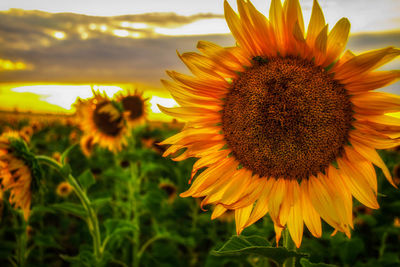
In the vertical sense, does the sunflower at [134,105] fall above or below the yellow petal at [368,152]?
above

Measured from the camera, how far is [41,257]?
13.6 ft

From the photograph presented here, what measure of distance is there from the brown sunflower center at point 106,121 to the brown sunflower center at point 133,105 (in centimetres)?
51

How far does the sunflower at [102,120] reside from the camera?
4043mm

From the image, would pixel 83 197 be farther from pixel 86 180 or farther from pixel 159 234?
pixel 159 234

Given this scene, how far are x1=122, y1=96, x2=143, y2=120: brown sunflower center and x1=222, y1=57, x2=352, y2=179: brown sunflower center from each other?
349 cm

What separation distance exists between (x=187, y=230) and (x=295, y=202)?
121 inches

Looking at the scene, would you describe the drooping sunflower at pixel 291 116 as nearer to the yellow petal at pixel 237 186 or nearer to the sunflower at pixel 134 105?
the yellow petal at pixel 237 186

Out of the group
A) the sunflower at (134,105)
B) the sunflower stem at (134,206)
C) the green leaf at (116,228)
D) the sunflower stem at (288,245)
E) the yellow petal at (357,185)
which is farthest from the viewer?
the sunflower at (134,105)

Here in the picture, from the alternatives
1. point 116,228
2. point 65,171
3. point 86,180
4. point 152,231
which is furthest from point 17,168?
point 152,231

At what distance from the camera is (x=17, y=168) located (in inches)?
83.4

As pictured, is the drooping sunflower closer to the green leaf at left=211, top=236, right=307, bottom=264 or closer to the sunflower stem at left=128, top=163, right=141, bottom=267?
the green leaf at left=211, top=236, right=307, bottom=264

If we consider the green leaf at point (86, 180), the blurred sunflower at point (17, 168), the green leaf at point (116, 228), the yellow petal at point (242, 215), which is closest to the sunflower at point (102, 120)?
the green leaf at point (86, 180)

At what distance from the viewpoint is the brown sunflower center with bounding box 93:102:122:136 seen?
4.09 metres

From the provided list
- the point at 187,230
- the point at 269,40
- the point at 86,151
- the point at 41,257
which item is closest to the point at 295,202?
the point at 269,40
